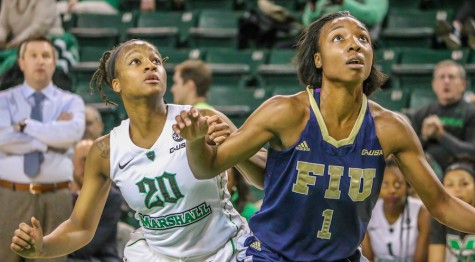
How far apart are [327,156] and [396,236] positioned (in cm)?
297

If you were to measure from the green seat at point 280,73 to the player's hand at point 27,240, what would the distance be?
5.42m

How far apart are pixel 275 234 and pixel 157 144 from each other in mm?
727

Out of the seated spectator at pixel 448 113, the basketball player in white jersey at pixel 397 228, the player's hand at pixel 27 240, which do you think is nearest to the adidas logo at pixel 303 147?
the player's hand at pixel 27 240

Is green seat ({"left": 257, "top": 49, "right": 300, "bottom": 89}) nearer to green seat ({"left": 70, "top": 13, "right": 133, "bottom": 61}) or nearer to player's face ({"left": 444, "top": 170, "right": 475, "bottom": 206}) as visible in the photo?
green seat ({"left": 70, "top": 13, "right": 133, "bottom": 61})

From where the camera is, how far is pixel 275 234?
3.86 metres

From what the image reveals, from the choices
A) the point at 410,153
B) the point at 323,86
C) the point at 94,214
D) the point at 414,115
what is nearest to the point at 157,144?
the point at 94,214

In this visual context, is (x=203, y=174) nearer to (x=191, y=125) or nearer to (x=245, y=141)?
(x=245, y=141)

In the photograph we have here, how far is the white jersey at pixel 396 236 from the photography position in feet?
21.4

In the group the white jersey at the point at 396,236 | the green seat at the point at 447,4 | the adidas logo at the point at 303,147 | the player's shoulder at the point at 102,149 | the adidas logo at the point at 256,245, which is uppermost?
the adidas logo at the point at 303,147

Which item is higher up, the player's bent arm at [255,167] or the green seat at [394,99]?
the player's bent arm at [255,167]

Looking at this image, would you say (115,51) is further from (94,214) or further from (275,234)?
(275,234)

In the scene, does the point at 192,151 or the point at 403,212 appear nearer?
the point at 192,151

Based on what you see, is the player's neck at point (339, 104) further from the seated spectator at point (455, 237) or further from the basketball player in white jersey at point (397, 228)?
the basketball player in white jersey at point (397, 228)

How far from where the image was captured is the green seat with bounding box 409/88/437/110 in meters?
8.64
